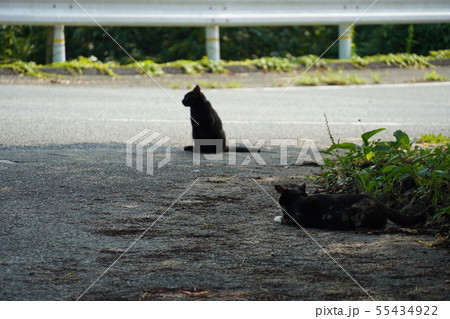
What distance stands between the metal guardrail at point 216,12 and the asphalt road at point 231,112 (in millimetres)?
1448

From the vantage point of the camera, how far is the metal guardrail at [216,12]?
410 inches

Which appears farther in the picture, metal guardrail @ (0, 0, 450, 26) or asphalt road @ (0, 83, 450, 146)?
metal guardrail @ (0, 0, 450, 26)

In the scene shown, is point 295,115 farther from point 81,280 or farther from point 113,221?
point 81,280

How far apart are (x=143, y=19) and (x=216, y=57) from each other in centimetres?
126

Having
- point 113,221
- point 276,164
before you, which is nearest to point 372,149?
point 276,164

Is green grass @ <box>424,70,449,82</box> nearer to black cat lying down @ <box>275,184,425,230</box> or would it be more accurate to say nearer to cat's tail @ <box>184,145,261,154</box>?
cat's tail @ <box>184,145,261,154</box>

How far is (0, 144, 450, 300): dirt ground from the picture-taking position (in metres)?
3.01

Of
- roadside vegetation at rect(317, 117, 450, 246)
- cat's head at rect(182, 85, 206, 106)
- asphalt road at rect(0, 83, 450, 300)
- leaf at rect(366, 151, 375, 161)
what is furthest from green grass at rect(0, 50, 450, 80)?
leaf at rect(366, 151, 375, 161)

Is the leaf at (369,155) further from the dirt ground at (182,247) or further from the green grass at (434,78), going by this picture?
the green grass at (434,78)

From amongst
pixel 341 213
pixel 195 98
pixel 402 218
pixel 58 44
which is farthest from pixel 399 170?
pixel 58 44

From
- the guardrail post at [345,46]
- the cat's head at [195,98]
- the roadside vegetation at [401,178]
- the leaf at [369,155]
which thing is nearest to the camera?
the roadside vegetation at [401,178]

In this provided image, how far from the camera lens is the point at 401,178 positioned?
4250mm

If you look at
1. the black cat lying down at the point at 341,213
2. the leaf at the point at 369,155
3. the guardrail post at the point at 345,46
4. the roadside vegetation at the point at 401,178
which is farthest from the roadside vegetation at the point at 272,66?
the black cat lying down at the point at 341,213

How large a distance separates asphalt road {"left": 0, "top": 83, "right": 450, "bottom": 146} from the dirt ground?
186 cm
